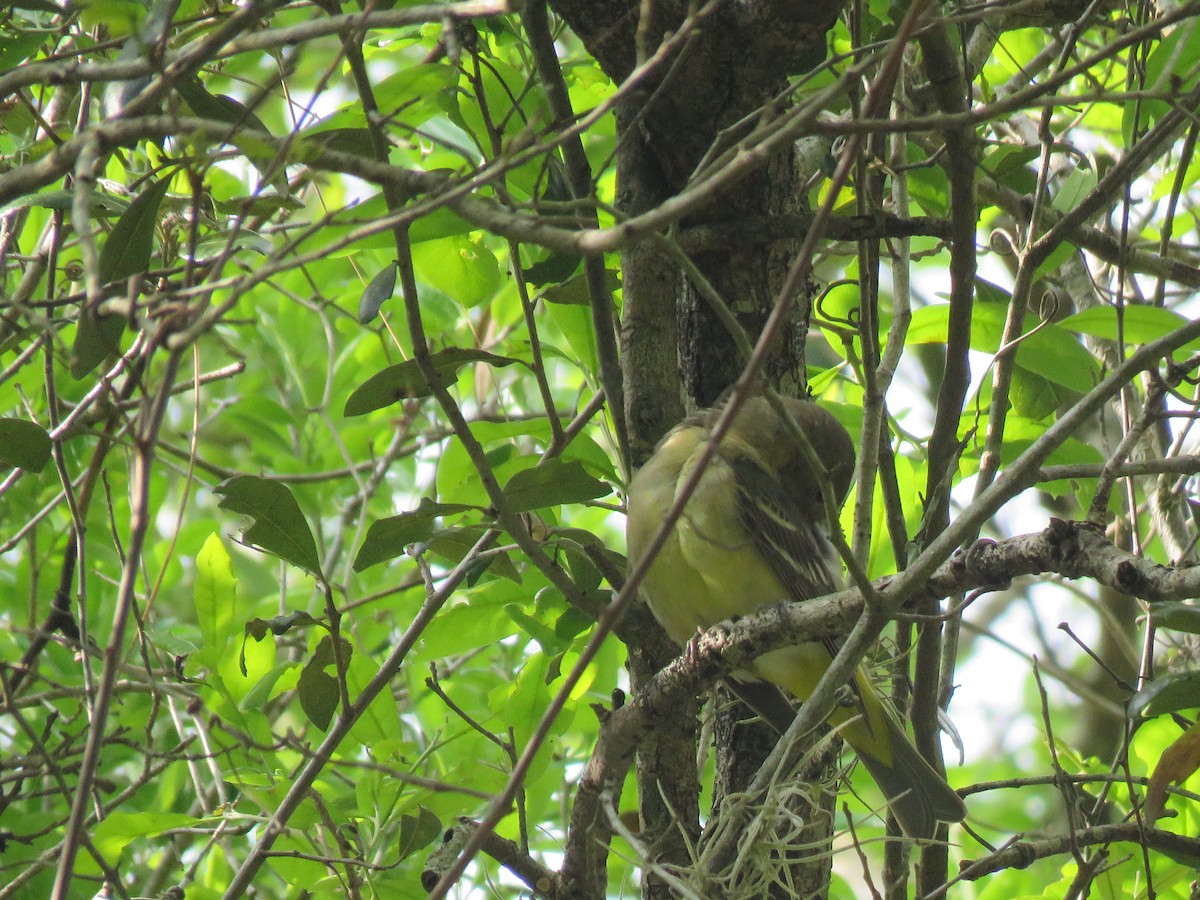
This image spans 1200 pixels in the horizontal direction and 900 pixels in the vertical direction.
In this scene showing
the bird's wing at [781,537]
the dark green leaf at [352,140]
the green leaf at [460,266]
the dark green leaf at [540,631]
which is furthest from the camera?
the bird's wing at [781,537]

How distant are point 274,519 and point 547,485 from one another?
61cm

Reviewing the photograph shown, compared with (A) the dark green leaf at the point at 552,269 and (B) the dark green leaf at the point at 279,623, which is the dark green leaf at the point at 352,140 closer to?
(A) the dark green leaf at the point at 552,269

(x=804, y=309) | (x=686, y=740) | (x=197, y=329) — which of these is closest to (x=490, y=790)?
(x=686, y=740)

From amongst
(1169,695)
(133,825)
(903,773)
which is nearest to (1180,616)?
(1169,695)

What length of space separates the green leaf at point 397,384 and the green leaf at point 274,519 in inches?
10.5

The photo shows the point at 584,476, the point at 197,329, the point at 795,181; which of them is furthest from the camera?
the point at 795,181

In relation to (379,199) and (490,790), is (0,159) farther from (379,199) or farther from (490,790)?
(490,790)

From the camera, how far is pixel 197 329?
57.4 inches

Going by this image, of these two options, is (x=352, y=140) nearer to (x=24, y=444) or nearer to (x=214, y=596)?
(x=24, y=444)

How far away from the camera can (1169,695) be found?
2576mm

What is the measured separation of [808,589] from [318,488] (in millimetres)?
2496

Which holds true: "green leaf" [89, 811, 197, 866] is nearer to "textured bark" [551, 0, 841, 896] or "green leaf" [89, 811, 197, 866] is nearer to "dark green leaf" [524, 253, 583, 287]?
"textured bark" [551, 0, 841, 896]

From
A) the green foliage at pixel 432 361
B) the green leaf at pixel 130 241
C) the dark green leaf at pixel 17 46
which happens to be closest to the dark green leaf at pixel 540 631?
the green foliage at pixel 432 361

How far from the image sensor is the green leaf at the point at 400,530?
276 cm
